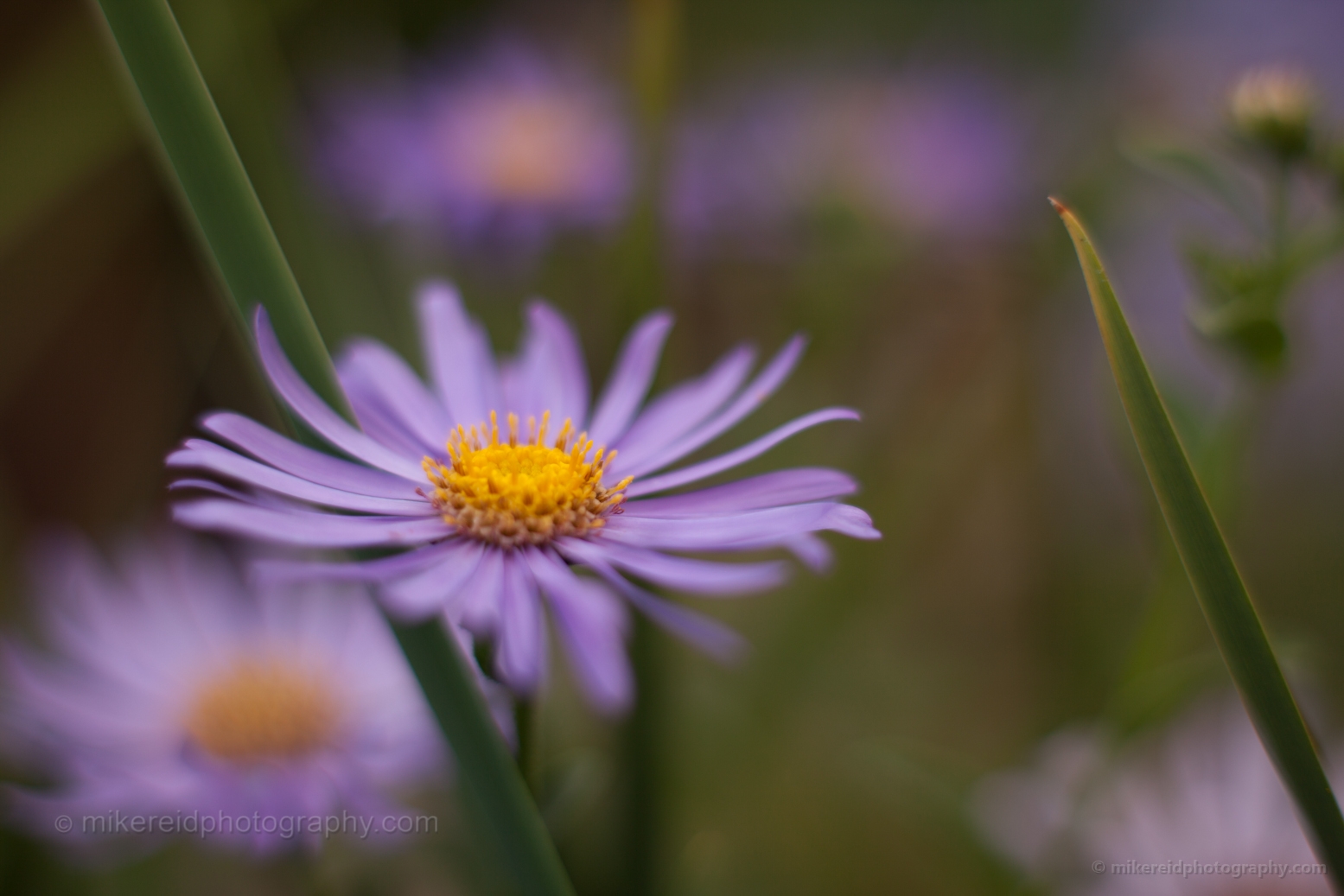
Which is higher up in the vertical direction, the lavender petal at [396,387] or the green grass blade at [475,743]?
the lavender petal at [396,387]

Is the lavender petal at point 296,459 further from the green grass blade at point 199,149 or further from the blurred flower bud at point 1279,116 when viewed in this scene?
the blurred flower bud at point 1279,116

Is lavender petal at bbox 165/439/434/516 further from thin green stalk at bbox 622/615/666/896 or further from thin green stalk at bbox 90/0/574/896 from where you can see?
thin green stalk at bbox 622/615/666/896

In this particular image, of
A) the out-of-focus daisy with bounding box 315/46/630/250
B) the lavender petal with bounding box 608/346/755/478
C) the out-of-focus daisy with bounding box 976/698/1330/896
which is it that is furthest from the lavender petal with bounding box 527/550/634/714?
the out-of-focus daisy with bounding box 315/46/630/250

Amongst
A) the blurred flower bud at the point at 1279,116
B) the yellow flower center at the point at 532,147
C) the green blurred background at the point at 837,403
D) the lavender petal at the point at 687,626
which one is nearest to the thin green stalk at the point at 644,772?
the green blurred background at the point at 837,403

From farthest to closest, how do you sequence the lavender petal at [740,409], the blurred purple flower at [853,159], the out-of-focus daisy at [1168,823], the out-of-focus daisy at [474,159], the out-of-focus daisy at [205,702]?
the blurred purple flower at [853,159] → the out-of-focus daisy at [474,159] → the out-of-focus daisy at [1168,823] → the out-of-focus daisy at [205,702] → the lavender petal at [740,409]

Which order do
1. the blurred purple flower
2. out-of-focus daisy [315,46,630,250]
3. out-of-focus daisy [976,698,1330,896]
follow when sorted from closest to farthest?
out-of-focus daisy [976,698,1330,896] < out-of-focus daisy [315,46,630,250] < the blurred purple flower

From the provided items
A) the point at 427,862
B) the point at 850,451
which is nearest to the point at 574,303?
the point at 850,451

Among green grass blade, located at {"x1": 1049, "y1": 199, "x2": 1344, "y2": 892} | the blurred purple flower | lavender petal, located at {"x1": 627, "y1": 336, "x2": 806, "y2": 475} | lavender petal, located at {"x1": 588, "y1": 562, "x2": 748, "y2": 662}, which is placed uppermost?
the blurred purple flower

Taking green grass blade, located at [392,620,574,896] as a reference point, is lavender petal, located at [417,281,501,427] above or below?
above
